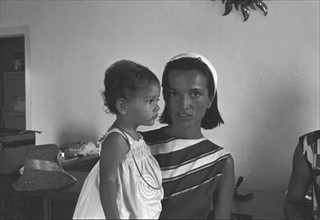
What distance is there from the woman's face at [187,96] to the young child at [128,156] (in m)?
0.06

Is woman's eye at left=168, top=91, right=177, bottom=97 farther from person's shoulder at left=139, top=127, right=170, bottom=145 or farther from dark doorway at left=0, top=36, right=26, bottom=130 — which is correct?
dark doorway at left=0, top=36, right=26, bottom=130

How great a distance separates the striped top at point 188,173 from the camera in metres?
1.12

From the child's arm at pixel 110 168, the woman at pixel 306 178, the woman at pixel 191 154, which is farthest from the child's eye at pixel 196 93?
the woman at pixel 306 178

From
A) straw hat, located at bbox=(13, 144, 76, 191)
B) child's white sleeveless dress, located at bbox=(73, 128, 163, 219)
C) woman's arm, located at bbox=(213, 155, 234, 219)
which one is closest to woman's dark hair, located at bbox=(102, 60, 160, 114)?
child's white sleeveless dress, located at bbox=(73, 128, 163, 219)

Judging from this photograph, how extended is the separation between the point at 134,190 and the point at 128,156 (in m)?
0.09

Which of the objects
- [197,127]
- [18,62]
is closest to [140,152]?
[197,127]

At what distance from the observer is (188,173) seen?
1153mm

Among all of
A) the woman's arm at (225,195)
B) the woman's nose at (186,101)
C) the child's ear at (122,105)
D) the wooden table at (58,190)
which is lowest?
the wooden table at (58,190)

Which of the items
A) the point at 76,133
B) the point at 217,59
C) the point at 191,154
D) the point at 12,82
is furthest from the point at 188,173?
the point at 12,82

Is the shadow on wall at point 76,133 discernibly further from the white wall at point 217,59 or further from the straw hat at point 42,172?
the straw hat at point 42,172

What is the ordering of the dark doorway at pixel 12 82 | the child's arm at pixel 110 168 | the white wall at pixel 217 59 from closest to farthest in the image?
the child's arm at pixel 110 168 < the white wall at pixel 217 59 < the dark doorway at pixel 12 82

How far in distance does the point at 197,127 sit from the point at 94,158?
1.52m

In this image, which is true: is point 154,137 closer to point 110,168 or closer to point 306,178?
point 110,168

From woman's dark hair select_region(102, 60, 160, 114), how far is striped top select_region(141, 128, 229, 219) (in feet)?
0.56
